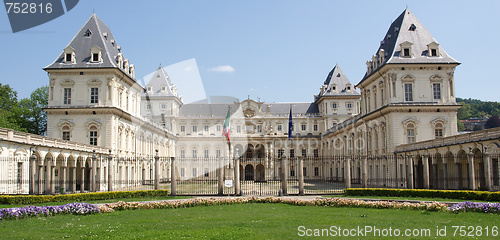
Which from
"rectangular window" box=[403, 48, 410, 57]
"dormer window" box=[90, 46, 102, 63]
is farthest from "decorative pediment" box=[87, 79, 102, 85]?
"rectangular window" box=[403, 48, 410, 57]

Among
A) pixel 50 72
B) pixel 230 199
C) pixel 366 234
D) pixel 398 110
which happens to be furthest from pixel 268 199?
pixel 50 72

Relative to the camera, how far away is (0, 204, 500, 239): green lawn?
13.4m

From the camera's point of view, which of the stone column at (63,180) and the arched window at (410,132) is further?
the arched window at (410,132)

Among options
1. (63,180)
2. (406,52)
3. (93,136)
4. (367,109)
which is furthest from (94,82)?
(406,52)

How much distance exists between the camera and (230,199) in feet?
81.1

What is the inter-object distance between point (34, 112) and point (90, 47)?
24938 millimetres


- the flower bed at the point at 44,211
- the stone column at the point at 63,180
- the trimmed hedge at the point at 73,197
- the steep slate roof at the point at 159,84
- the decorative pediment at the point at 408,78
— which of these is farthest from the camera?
the steep slate roof at the point at 159,84

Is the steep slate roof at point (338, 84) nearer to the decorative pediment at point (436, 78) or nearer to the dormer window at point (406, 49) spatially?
the dormer window at point (406, 49)

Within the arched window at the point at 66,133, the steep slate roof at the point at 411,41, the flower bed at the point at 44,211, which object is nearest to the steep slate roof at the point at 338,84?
the steep slate roof at the point at 411,41

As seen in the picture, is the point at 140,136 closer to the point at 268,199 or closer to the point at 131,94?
the point at 131,94

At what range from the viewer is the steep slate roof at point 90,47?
42.3 meters

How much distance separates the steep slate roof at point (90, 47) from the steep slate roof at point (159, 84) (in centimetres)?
3255

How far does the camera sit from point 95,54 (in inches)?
1687

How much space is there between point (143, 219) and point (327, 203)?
32.8 ft
